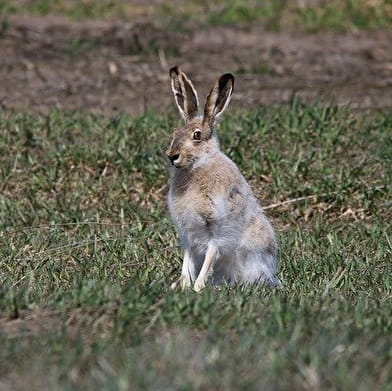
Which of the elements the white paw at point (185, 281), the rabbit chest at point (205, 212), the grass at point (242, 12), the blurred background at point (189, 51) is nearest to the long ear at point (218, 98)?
the rabbit chest at point (205, 212)

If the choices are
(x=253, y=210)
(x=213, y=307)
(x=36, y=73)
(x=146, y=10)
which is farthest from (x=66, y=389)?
(x=146, y=10)

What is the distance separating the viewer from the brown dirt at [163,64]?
12.0m

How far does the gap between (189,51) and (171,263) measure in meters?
6.27

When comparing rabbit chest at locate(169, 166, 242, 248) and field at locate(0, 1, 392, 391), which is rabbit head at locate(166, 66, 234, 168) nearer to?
rabbit chest at locate(169, 166, 242, 248)

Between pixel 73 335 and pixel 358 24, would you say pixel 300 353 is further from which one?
pixel 358 24

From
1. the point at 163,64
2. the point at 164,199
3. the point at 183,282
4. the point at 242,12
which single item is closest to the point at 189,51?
the point at 163,64

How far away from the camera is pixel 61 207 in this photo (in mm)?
9219

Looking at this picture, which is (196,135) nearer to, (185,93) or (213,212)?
(185,93)

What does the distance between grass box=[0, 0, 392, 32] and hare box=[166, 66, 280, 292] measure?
288 inches

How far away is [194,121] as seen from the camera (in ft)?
23.4

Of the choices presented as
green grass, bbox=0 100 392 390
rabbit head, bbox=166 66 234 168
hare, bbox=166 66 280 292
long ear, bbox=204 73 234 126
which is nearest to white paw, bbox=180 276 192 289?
hare, bbox=166 66 280 292

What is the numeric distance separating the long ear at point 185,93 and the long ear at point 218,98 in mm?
142

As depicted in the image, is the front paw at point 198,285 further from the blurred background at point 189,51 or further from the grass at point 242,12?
the grass at point 242,12

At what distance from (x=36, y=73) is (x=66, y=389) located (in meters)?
8.72
